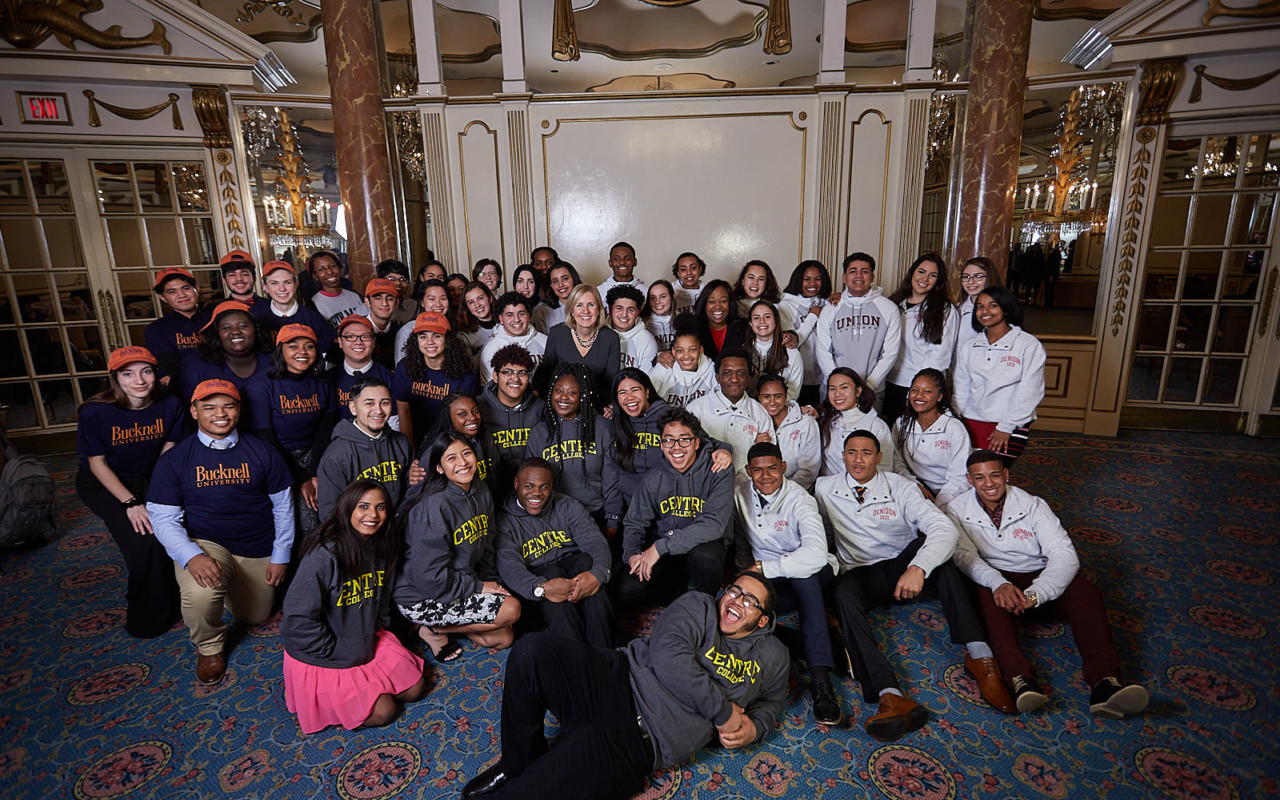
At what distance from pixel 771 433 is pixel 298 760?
2.45m

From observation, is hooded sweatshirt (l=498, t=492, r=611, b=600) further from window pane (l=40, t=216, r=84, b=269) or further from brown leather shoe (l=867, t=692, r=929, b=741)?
window pane (l=40, t=216, r=84, b=269)

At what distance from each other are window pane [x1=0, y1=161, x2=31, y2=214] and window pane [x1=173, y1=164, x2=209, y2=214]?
115 cm

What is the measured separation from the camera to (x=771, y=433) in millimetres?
3283

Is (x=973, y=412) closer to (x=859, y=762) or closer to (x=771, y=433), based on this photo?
(x=771, y=433)

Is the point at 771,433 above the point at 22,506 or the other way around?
above

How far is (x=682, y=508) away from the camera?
2.87 meters

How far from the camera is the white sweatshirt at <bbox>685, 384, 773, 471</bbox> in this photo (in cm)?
328

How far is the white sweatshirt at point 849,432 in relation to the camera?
3246 mm

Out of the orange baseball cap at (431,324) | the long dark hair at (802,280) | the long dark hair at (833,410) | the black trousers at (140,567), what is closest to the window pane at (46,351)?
the black trousers at (140,567)

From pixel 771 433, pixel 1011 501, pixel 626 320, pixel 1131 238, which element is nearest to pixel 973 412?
pixel 1011 501

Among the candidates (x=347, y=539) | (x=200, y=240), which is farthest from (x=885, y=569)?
(x=200, y=240)

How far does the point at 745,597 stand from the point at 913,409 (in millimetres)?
1760

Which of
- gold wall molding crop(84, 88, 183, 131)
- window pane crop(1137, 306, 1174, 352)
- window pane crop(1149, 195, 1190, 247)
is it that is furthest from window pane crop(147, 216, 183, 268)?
window pane crop(1137, 306, 1174, 352)

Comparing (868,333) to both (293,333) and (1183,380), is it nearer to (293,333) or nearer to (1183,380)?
(293,333)
